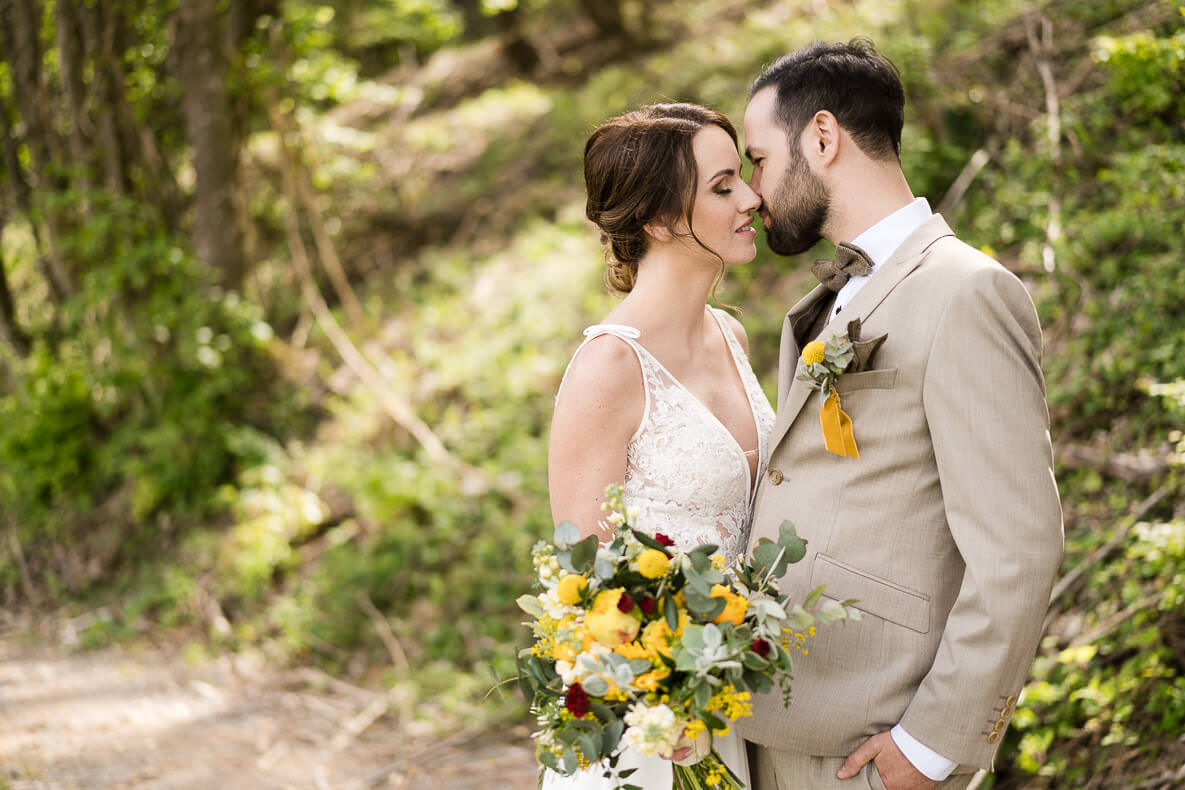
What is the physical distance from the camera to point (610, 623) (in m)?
1.63

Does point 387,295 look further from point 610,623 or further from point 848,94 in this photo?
point 610,623

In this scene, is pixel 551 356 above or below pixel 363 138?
below

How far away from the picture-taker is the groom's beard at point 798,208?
7.23 ft

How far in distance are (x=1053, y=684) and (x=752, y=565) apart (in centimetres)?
196

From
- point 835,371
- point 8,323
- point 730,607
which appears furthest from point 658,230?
point 8,323

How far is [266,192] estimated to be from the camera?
329 inches

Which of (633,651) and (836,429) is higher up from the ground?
(836,429)

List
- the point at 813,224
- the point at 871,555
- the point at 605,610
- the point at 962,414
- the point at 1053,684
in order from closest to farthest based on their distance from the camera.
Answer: the point at 605,610 → the point at 962,414 → the point at 871,555 → the point at 813,224 → the point at 1053,684

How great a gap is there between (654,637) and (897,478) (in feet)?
2.14

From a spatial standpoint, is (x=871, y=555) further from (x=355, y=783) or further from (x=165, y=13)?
(x=165, y=13)

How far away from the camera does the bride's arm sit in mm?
2256

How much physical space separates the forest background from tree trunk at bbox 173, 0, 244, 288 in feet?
0.08

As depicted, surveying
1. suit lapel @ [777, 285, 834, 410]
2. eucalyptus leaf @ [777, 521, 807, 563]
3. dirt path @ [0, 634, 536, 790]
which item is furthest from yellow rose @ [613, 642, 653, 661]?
dirt path @ [0, 634, 536, 790]

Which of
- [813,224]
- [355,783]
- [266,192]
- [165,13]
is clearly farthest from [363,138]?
[813,224]
